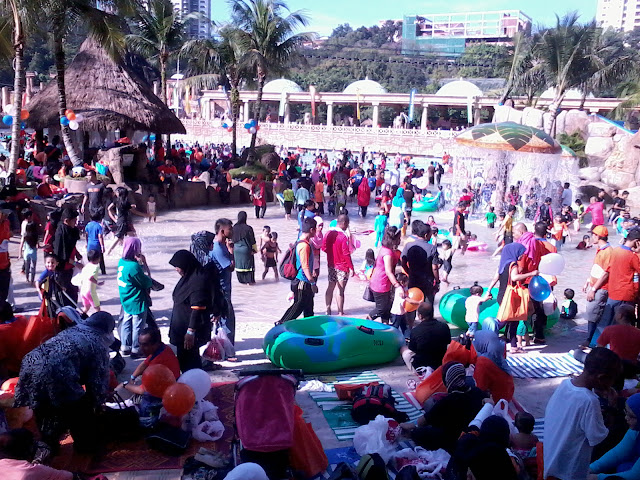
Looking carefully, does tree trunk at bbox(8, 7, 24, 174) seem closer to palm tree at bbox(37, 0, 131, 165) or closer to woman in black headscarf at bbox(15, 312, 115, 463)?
palm tree at bbox(37, 0, 131, 165)

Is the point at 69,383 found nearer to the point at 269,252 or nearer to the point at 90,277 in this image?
the point at 90,277

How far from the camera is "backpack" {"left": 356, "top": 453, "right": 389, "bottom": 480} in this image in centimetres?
357

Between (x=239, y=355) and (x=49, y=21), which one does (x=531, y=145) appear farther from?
(x=49, y=21)

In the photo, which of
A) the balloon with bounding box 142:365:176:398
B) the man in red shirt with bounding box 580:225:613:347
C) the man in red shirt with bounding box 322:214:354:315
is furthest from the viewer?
the man in red shirt with bounding box 322:214:354:315

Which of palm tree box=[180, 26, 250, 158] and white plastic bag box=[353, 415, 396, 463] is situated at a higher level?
palm tree box=[180, 26, 250, 158]

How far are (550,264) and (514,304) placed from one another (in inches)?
30.7

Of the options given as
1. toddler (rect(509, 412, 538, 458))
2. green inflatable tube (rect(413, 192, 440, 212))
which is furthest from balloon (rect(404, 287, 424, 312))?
green inflatable tube (rect(413, 192, 440, 212))

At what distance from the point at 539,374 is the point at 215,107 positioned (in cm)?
4855

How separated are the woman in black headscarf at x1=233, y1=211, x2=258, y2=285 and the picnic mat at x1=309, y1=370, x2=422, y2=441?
9.93ft

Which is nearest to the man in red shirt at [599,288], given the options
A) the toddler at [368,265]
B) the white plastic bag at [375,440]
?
the toddler at [368,265]

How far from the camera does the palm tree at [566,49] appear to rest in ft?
80.0

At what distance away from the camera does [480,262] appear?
1158 centimetres

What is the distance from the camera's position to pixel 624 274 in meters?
6.27

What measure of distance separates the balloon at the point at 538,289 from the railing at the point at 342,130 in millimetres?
28910
